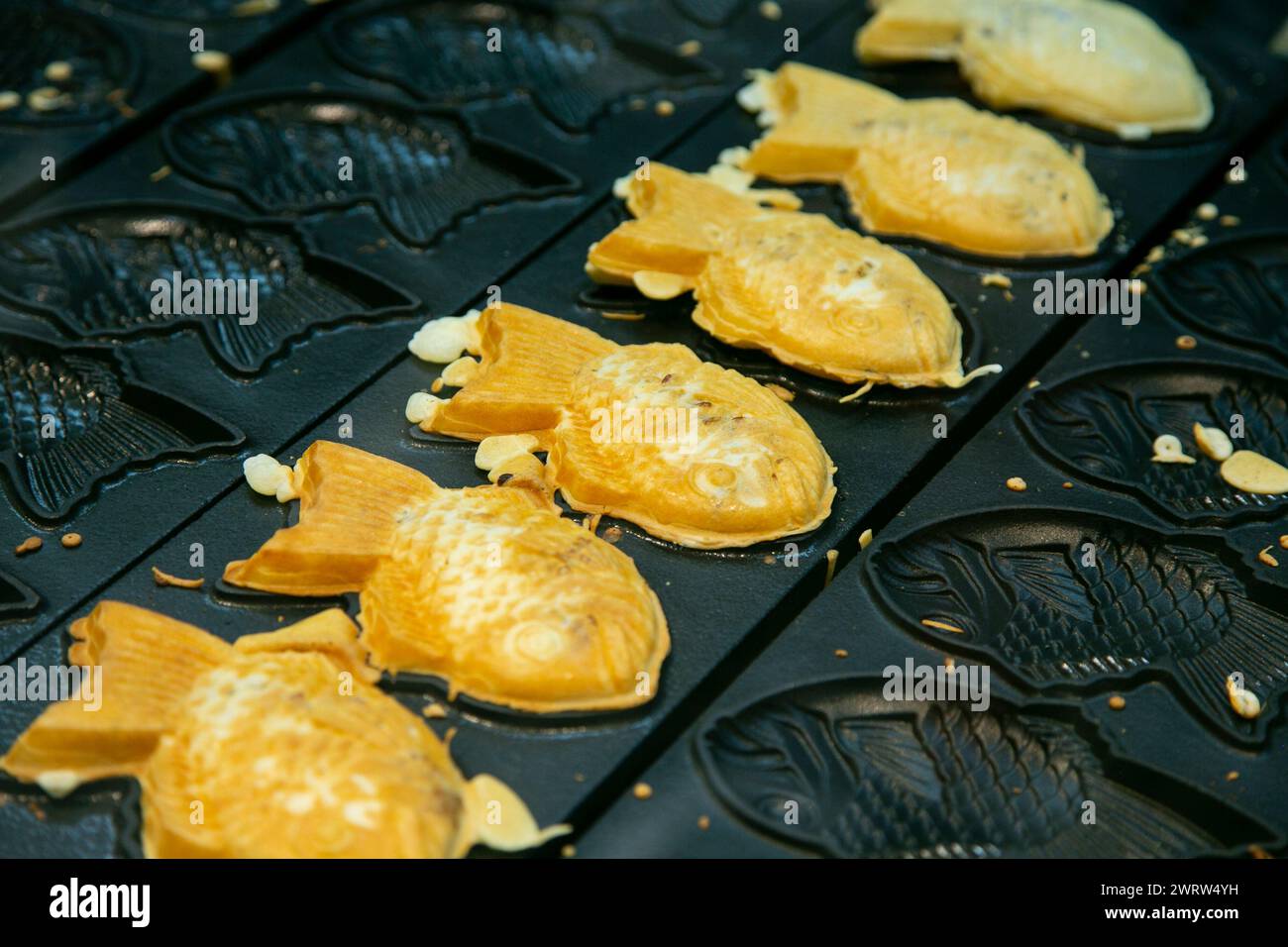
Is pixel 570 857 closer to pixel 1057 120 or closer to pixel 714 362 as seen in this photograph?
pixel 714 362

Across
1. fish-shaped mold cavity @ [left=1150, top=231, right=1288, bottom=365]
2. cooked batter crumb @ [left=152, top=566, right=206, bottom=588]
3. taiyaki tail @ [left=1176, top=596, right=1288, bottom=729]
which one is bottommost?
taiyaki tail @ [left=1176, top=596, right=1288, bottom=729]

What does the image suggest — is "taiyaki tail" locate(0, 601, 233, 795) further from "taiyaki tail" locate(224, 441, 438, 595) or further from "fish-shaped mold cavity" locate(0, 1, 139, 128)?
"fish-shaped mold cavity" locate(0, 1, 139, 128)

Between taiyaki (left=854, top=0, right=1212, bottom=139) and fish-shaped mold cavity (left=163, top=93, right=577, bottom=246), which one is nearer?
fish-shaped mold cavity (left=163, top=93, right=577, bottom=246)

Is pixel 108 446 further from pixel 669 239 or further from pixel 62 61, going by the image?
pixel 62 61

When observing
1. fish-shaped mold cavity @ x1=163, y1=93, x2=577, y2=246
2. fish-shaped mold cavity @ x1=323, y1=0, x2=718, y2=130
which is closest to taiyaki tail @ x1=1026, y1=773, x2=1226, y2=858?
fish-shaped mold cavity @ x1=163, y1=93, x2=577, y2=246

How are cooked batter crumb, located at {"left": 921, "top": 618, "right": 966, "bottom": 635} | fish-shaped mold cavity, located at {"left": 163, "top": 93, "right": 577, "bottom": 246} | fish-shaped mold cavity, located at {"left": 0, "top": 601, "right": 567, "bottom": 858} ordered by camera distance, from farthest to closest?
1. fish-shaped mold cavity, located at {"left": 163, "top": 93, "right": 577, "bottom": 246}
2. cooked batter crumb, located at {"left": 921, "top": 618, "right": 966, "bottom": 635}
3. fish-shaped mold cavity, located at {"left": 0, "top": 601, "right": 567, "bottom": 858}

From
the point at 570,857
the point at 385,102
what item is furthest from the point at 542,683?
the point at 385,102

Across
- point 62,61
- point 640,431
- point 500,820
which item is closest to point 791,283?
point 640,431
